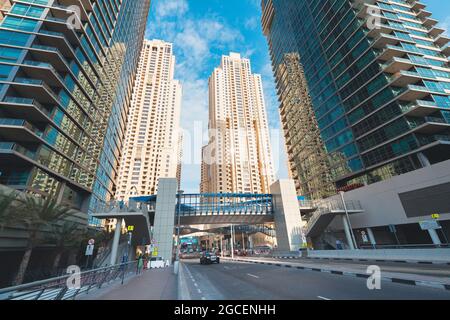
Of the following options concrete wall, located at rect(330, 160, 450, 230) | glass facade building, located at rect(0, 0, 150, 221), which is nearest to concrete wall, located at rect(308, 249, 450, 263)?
concrete wall, located at rect(330, 160, 450, 230)

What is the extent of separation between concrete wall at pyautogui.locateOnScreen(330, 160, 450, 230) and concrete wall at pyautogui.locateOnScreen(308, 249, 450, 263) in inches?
531

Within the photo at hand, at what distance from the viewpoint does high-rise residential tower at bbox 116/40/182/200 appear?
10606cm

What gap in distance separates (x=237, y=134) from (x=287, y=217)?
3645 inches

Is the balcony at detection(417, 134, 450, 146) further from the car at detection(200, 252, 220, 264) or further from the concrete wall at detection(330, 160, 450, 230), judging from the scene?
the car at detection(200, 252, 220, 264)

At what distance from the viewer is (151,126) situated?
114 m

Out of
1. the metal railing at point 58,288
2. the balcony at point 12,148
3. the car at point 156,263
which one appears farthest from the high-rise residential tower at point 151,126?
the metal railing at point 58,288

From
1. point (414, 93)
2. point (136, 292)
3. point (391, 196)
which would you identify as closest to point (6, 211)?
point (136, 292)

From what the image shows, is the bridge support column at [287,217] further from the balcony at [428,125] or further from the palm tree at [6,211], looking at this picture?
the palm tree at [6,211]

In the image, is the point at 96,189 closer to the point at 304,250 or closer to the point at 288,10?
the point at 304,250

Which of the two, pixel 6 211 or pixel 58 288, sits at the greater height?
pixel 6 211

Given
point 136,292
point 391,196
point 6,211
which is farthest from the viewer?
point 391,196

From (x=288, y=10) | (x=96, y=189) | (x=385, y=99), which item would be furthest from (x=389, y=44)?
(x=96, y=189)

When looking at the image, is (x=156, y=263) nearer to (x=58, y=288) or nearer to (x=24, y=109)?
(x=58, y=288)

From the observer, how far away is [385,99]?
38.6 meters
